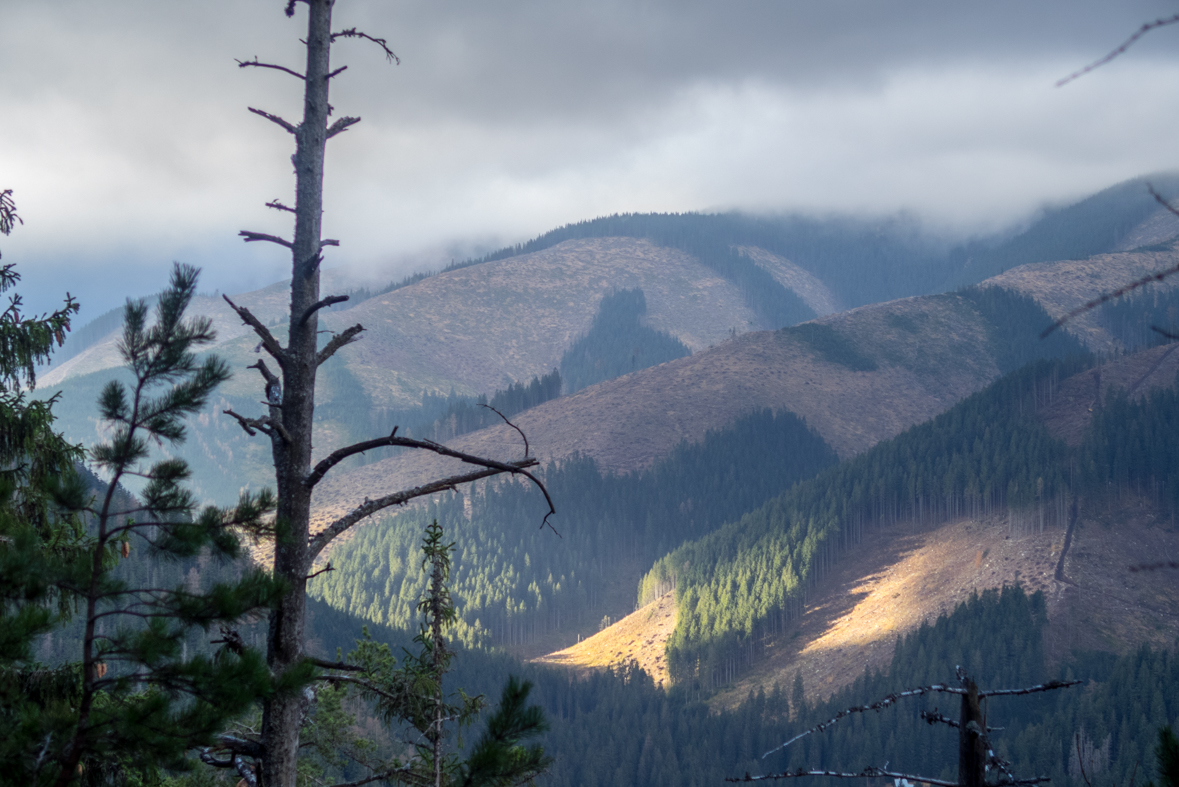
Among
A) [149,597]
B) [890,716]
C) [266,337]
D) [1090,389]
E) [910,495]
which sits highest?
[1090,389]

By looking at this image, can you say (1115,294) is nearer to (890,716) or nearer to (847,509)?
(890,716)

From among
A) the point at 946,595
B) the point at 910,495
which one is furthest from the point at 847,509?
the point at 946,595

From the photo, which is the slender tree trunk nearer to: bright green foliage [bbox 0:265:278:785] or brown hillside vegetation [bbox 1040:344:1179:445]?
bright green foliage [bbox 0:265:278:785]

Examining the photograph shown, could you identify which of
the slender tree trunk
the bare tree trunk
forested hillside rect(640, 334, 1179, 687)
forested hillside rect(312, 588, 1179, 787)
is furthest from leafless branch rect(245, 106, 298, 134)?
forested hillside rect(640, 334, 1179, 687)

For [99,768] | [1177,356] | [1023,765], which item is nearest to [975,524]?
[1177,356]

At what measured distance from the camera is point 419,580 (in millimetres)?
180500

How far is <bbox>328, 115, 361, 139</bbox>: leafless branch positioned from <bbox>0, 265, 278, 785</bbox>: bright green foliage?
7.09 ft

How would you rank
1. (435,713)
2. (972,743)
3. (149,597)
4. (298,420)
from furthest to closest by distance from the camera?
(435,713) → (298,420) → (149,597) → (972,743)

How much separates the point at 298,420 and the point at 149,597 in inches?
83.3

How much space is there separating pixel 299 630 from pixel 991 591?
132 m

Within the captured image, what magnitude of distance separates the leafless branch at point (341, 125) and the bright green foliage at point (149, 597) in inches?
85.1

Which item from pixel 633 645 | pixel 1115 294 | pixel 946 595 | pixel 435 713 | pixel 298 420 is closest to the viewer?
pixel 1115 294

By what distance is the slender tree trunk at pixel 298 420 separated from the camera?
8.26 metres

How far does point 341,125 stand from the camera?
9180 millimetres
